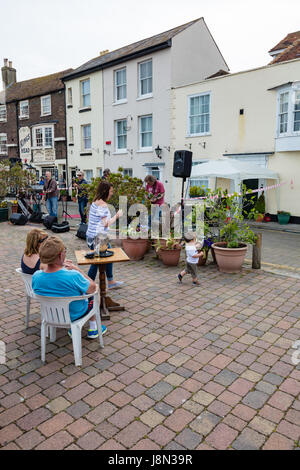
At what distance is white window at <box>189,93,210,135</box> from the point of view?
16594 mm

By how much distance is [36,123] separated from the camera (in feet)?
87.7

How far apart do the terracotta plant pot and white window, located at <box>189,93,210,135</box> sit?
11218 millimetres

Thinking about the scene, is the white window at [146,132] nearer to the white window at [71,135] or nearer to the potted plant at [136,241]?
the white window at [71,135]

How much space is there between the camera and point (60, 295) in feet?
11.2

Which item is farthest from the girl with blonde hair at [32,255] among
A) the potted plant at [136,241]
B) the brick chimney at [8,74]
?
the brick chimney at [8,74]

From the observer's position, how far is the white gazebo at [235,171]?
13266 mm

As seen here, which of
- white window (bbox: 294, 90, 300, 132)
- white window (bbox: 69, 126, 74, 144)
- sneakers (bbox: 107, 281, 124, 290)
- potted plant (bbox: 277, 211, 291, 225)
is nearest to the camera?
sneakers (bbox: 107, 281, 124, 290)

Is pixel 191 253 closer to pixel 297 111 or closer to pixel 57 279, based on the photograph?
pixel 57 279

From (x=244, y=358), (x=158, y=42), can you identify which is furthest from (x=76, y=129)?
(x=244, y=358)

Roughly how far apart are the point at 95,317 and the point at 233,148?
13451 millimetres

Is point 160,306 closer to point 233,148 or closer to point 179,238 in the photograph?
→ point 179,238

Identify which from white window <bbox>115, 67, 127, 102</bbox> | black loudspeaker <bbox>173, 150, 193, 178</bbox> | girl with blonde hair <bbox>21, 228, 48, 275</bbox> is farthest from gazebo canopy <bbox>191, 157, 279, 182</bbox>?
girl with blonde hair <bbox>21, 228, 48, 275</bbox>

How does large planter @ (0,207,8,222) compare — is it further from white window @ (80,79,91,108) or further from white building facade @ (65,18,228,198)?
white window @ (80,79,91,108)

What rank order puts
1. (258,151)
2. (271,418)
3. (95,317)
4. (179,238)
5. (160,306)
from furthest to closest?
(258,151) → (179,238) → (160,306) → (95,317) → (271,418)
